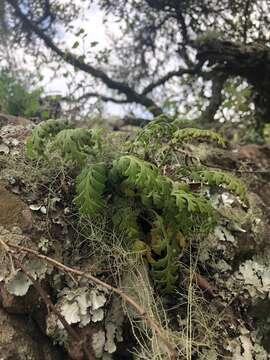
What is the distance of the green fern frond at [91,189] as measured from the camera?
2.06 m

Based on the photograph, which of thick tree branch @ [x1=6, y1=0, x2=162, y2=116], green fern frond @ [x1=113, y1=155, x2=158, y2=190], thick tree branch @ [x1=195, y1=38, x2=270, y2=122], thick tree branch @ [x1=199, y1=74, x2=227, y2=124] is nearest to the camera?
green fern frond @ [x1=113, y1=155, x2=158, y2=190]

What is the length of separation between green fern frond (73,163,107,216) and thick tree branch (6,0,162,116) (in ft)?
13.0

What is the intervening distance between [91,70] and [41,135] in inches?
193

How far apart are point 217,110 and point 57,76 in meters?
1.93

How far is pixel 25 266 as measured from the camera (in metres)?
1.99

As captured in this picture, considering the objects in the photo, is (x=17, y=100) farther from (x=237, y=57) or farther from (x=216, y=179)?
(x=216, y=179)

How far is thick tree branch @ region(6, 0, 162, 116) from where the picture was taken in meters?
6.36

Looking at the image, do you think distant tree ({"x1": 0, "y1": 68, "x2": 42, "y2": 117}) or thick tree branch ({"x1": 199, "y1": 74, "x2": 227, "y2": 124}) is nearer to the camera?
distant tree ({"x1": 0, "y1": 68, "x2": 42, "y2": 117})

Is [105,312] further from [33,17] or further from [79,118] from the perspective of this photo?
[33,17]

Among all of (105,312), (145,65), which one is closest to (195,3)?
(145,65)

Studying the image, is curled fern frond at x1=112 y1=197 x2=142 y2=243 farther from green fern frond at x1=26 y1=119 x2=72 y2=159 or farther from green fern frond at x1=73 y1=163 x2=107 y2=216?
green fern frond at x1=26 y1=119 x2=72 y2=159

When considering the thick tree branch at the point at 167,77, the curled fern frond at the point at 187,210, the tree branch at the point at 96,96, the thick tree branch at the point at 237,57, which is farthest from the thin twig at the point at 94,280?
the thick tree branch at the point at 167,77

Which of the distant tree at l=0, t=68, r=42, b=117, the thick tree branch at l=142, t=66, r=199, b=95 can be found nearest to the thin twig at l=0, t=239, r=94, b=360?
the distant tree at l=0, t=68, r=42, b=117

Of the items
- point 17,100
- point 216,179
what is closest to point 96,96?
point 17,100
